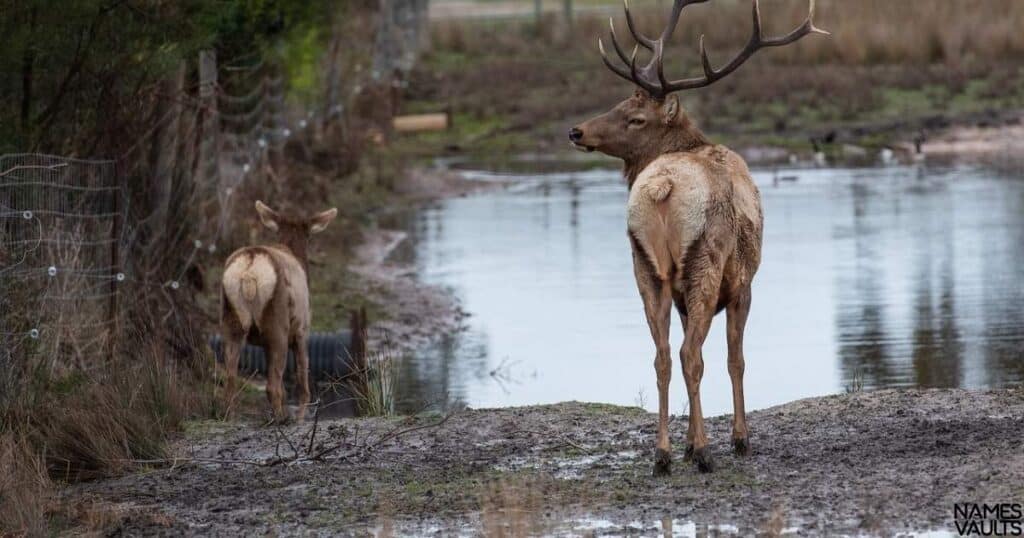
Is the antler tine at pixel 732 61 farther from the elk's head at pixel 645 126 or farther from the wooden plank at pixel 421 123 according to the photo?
the wooden plank at pixel 421 123

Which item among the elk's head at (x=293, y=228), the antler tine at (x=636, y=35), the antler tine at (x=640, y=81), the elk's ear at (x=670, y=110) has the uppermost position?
the antler tine at (x=636, y=35)

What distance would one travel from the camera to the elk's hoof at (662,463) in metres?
9.86

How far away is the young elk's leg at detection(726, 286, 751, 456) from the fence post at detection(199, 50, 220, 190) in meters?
8.11

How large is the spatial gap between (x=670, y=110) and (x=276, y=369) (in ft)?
12.3

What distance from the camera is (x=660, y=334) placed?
32.7 ft

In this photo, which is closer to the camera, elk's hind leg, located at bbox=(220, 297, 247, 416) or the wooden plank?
elk's hind leg, located at bbox=(220, 297, 247, 416)

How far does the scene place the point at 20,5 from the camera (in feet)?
43.8

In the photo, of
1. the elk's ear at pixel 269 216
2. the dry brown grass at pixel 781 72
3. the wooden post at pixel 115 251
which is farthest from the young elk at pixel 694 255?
the dry brown grass at pixel 781 72

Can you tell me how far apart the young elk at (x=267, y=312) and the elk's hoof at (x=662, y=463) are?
373cm

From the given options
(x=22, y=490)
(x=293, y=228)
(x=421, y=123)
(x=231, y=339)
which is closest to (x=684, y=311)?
(x=22, y=490)

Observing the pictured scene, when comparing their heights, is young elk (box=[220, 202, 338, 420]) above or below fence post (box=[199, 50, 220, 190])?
below

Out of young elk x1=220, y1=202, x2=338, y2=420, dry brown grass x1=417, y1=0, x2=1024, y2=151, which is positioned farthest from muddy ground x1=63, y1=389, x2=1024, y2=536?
dry brown grass x1=417, y1=0, x2=1024, y2=151

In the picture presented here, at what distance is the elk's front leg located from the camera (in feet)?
32.4

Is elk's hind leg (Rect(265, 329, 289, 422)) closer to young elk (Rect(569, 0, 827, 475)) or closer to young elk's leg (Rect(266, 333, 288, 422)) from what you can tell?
young elk's leg (Rect(266, 333, 288, 422))
